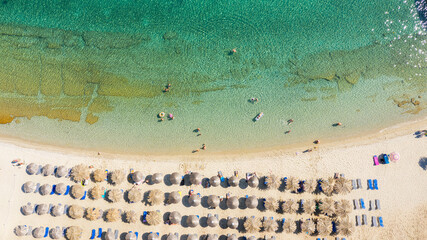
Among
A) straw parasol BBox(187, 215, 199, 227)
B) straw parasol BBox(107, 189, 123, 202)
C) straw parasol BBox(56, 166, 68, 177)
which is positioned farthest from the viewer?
straw parasol BBox(56, 166, 68, 177)

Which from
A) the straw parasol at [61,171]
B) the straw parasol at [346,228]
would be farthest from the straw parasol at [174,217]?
the straw parasol at [346,228]

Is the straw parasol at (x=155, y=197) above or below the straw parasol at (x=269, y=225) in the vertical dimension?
above

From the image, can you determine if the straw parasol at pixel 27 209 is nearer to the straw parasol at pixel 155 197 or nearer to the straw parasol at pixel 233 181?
the straw parasol at pixel 155 197

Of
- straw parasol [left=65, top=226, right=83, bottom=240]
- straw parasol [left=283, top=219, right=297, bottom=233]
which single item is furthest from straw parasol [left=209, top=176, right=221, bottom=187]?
straw parasol [left=65, top=226, right=83, bottom=240]

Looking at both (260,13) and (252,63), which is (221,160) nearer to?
(252,63)

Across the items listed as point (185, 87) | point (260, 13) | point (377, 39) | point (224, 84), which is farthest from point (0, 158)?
point (377, 39)

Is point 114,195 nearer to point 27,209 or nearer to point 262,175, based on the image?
point 27,209

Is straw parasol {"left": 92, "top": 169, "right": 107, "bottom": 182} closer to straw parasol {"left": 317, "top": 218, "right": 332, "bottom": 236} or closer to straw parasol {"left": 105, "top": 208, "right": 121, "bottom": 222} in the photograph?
straw parasol {"left": 105, "top": 208, "right": 121, "bottom": 222}
